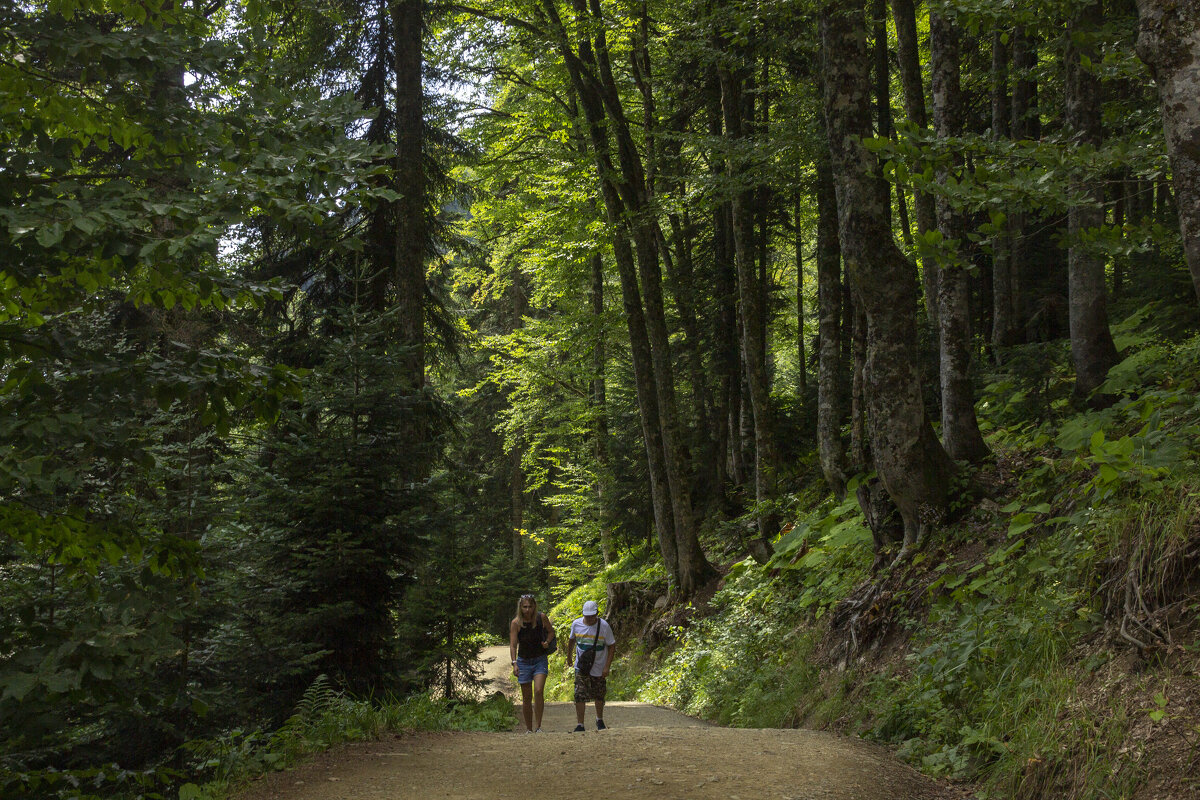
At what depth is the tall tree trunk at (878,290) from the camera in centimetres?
869

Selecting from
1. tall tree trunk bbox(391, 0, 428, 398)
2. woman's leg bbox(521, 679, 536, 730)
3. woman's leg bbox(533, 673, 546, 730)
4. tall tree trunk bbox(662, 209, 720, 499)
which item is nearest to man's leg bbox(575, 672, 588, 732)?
woman's leg bbox(533, 673, 546, 730)

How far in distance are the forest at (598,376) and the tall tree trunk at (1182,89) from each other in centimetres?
2

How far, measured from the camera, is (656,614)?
57.0 ft

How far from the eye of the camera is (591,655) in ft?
31.8

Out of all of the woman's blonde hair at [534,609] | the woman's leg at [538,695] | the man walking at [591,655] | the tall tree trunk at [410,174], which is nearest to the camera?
the woman's blonde hair at [534,609]

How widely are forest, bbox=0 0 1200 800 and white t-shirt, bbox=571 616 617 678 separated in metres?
1.48

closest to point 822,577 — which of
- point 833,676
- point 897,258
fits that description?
point 833,676

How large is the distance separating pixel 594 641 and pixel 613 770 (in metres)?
3.78

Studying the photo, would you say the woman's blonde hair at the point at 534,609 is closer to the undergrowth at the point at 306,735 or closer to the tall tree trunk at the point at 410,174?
the undergrowth at the point at 306,735

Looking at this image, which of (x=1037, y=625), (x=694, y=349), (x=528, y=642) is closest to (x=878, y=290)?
(x=1037, y=625)

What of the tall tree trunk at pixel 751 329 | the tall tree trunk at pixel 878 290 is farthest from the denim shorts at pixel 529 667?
the tall tree trunk at pixel 751 329

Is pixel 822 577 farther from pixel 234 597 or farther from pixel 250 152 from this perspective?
pixel 250 152

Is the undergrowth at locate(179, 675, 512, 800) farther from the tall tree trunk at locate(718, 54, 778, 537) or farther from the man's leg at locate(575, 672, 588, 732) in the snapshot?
the tall tree trunk at locate(718, 54, 778, 537)

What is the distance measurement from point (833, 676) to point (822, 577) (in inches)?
116
